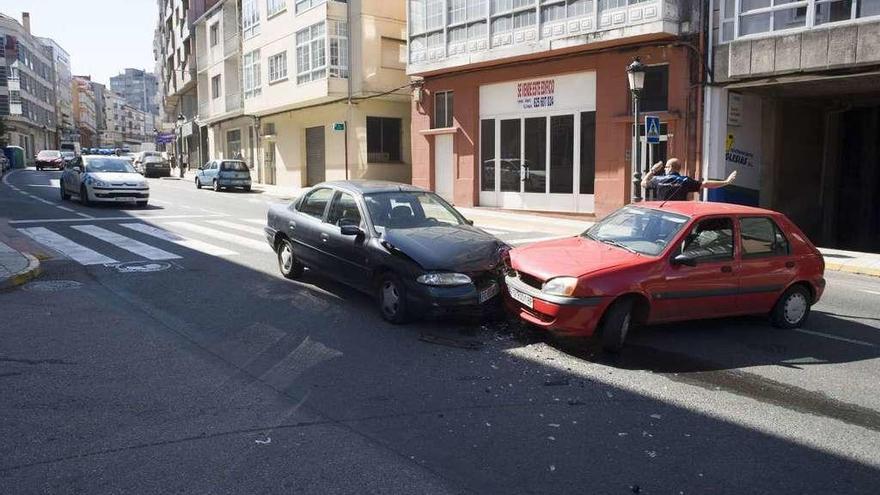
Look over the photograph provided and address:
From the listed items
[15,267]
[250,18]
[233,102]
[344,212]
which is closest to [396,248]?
[344,212]

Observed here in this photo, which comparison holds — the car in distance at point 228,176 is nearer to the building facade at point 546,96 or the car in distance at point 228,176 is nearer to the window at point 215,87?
the building facade at point 546,96

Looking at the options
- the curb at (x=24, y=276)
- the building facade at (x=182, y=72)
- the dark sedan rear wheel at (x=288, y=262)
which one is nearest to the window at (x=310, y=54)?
the curb at (x=24, y=276)

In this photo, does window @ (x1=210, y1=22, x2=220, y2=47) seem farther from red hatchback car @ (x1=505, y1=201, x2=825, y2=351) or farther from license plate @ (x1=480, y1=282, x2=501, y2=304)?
license plate @ (x1=480, y1=282, x2=501, y2=304)

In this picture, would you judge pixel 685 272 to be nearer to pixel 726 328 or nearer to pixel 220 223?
pixel 726 328

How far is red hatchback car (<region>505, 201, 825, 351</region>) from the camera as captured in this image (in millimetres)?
6297

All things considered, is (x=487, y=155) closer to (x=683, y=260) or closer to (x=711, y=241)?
(x=711, y=241)

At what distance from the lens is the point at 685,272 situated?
6.74 meters

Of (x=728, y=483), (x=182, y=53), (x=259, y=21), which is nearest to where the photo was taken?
(x=728, y=483)

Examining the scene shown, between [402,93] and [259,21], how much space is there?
10.5 metres

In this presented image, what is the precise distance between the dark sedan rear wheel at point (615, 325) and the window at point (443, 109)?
1817 centimetres

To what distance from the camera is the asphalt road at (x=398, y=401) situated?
3912 millimetres

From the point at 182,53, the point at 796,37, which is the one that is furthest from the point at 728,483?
the point at 182,53

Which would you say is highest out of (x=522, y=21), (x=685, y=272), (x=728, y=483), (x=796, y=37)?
(x=522, y=21)

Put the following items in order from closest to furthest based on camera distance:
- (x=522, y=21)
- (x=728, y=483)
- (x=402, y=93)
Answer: (x=728, y=483), (x=522, y=21), (x=402, y=93)
